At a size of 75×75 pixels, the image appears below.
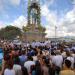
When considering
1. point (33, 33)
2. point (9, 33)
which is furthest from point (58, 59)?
point (9, 33)

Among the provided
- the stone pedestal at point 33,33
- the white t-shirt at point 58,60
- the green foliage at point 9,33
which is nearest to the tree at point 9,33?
the green foliage at point 9,33

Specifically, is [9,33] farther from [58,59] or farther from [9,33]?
[58,59]

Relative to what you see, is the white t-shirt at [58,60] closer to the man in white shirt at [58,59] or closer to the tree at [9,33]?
the man in white shirt at [58,59]

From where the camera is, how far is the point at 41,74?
8.73m

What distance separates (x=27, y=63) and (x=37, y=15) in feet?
138

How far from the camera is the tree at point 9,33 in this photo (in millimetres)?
87431

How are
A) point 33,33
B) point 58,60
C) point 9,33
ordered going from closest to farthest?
1. point 58,60
2. point 33,33
3. point 9,33

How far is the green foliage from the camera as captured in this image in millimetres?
87481

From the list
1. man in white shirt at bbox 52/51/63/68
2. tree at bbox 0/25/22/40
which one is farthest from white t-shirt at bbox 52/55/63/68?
tree at bbox 0/25/22/40

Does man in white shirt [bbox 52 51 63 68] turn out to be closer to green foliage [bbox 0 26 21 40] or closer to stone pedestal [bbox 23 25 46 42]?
stone pedestal [bbox 23 25 46 42]

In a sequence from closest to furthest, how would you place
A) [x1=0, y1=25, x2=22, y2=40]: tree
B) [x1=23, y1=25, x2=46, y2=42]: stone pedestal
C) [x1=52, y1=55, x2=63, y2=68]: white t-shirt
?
[x1=52, y1=55, x2=63, y2=68]: white t-shirt < [x1=23, y1=25, x2=46, y2=42]: stone pedestal < [x1=0, y1=25, x2=22, y2=40]: tree

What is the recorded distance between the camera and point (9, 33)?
88.7 metres

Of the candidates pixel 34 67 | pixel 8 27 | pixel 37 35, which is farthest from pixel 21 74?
pixel 8 27

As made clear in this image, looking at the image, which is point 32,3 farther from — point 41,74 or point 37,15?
point 41,74
